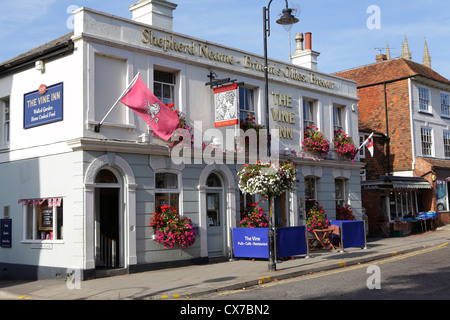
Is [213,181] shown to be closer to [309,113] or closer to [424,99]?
[309,113]

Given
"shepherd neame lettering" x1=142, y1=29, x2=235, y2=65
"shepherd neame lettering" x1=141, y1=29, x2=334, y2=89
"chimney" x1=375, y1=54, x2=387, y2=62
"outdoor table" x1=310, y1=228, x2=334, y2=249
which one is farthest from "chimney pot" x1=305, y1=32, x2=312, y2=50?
"chimney" x1=375, y1=54, x2=387, y2=62

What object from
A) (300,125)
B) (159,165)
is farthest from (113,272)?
(300,125)

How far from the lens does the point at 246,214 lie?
682 inches

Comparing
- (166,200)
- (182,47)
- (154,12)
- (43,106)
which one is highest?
(154,12)

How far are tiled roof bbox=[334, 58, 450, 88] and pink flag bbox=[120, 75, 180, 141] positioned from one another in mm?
18277

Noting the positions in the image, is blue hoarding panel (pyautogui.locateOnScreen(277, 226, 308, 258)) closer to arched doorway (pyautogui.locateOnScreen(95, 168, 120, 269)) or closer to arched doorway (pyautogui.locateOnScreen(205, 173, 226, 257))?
arched doorway (pyautogui.locateOnScreen(205, 173, 226, 257))

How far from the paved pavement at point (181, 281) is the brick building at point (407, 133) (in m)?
11.4

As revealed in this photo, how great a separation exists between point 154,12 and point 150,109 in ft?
12.3

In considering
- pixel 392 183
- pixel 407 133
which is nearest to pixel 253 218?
pixel 392 183

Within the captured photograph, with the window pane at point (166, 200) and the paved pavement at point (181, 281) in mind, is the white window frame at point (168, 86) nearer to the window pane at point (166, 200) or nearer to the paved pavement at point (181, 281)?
the window pane at point (166, 200)

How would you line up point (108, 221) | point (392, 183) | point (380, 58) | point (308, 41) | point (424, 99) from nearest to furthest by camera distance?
point (108, 221), point (308, 41), point (392, 183), point (424, 99), point (380, 58)

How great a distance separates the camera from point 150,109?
14.1 meters

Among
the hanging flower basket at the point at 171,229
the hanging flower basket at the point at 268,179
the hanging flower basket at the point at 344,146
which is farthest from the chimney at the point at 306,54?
the hanging flower basket at the point at 171,229

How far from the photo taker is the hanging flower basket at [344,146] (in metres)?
21.2
